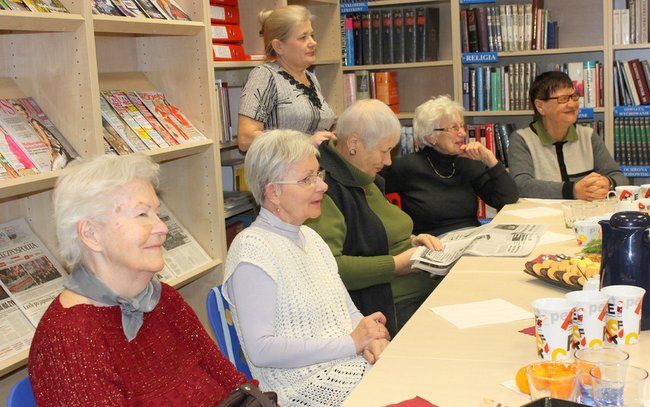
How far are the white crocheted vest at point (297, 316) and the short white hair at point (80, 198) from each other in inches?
17.2

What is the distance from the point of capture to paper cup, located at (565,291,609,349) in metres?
1.58

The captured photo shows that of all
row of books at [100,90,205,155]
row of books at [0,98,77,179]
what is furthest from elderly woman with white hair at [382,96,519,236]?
row of books at [0,98,77,179]

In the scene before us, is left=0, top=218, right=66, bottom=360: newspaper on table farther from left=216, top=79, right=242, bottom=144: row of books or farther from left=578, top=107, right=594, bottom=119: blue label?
left=578, top=107, right=594, bottom=119: blue label

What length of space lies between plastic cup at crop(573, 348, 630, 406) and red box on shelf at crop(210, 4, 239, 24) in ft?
9.04

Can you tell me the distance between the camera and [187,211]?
11.4 feet

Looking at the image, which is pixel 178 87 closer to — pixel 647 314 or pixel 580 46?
pixel 647 314

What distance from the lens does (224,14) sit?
381cm

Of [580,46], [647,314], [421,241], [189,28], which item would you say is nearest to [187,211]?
[189,28]

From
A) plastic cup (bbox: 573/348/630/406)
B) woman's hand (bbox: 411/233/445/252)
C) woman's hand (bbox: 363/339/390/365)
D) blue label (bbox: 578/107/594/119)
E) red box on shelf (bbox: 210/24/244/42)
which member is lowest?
woman's hand (bbox: 363/339/390/365)

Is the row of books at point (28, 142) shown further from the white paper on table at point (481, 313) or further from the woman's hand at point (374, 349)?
the white paper on table at point (481, 313)

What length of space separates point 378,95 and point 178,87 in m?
2.14

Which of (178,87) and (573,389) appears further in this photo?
(178,87)

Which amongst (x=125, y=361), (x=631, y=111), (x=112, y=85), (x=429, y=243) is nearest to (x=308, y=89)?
(x=112, y=85)

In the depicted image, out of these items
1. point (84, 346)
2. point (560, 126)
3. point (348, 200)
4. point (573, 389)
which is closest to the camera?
point (573, 389)
